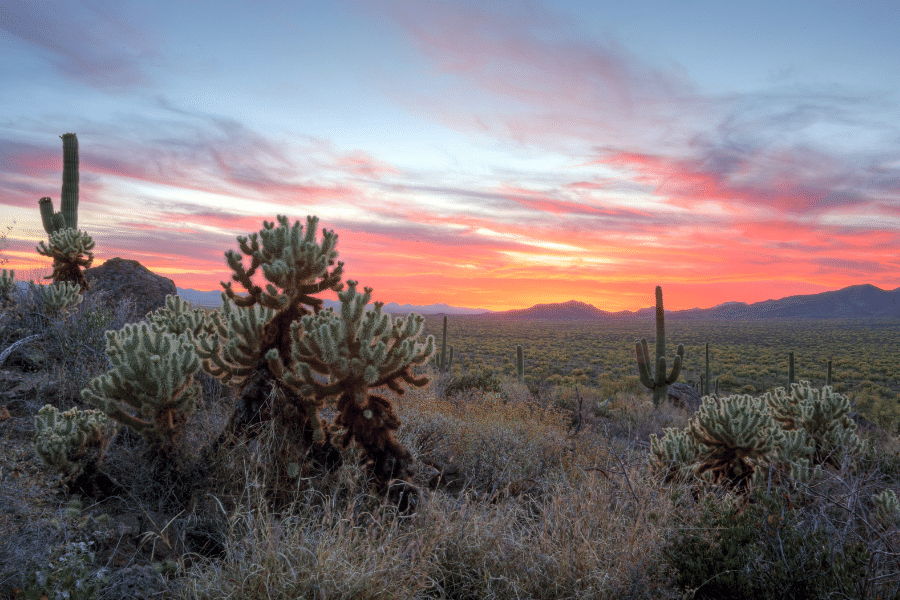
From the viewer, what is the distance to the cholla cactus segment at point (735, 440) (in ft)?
22.9

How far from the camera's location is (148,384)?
4715 millimetres

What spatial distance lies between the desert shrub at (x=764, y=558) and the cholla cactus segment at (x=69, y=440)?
209 inches

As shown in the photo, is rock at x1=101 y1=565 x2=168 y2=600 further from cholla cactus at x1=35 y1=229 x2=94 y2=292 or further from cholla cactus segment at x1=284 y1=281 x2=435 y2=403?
cholla cactus at x1=35 y1=229 x2=94 y2=292

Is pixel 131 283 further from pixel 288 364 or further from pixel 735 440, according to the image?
pixel 735 440

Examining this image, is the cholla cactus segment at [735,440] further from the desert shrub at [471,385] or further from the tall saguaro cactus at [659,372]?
the tall saguaro cactus at [659,372]

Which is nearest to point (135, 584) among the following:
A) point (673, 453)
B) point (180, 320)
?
point (180, 320)

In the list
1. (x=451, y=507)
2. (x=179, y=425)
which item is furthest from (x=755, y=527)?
(x=179, y=425)

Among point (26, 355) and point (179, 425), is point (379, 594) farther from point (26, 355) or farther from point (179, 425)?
point (26, 355)

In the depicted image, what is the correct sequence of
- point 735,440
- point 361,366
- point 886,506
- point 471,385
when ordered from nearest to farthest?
point 361,366 → point 886,506 → point 735,440 → point 471,385

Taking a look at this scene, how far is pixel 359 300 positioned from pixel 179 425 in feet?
7.29

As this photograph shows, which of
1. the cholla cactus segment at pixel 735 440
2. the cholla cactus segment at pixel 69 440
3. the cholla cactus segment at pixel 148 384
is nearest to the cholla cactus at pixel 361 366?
the cholla cactus segment at pixel 148 384

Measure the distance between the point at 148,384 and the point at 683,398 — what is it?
58.0 feet

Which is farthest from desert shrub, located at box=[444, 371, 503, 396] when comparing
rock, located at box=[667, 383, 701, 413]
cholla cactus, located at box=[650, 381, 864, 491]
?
rock, located at box=[667, 383, 701, 413]

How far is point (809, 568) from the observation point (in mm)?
3658
